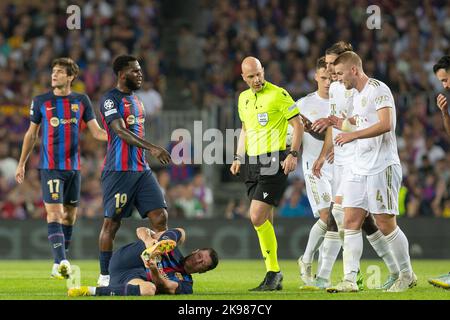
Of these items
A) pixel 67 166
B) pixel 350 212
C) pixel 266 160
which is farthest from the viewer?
pixel 67 166

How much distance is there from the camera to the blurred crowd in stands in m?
19.2

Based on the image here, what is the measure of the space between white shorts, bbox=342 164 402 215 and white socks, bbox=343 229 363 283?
0.27 m

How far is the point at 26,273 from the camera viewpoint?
1384 centimetres

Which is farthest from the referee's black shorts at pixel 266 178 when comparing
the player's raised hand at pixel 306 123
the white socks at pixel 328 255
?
the white socks at pixel 328 255

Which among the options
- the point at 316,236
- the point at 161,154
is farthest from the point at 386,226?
the point at 161,154

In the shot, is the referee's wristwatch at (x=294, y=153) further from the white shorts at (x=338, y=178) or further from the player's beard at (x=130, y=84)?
the player's beard at (x=130, y=84)

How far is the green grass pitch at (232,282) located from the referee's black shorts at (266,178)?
97 centimetres

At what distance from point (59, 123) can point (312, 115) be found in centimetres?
317

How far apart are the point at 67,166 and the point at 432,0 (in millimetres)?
12848

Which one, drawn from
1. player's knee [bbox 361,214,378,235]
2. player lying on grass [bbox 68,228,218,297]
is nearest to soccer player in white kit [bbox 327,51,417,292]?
player's knee [bbox 361,214,378,235]

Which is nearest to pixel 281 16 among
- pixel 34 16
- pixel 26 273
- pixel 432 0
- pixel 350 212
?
pixel 432 0

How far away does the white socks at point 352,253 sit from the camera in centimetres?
1013

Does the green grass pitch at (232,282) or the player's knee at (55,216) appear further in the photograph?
the player's knee at (55,216)
